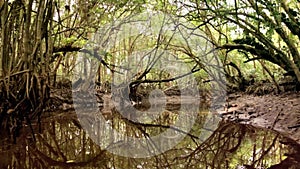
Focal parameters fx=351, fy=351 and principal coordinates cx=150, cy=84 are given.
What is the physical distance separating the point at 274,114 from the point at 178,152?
2.88m

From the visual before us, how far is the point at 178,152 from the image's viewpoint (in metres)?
4.49

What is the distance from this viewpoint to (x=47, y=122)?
7.40m

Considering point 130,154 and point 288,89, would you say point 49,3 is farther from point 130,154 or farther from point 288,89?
point 288,89

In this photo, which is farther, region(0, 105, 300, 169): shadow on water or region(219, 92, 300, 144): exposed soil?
region(219, 92, 300, 144): exposed soil

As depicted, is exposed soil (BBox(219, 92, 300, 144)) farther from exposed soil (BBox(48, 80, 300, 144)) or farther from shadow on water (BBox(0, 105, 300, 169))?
shadow on water (BBox(0, 105, 300, 169))

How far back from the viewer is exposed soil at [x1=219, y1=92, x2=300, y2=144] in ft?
18.1

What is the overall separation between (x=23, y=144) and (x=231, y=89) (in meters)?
8.48

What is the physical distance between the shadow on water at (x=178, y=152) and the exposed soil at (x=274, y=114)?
0.24 m

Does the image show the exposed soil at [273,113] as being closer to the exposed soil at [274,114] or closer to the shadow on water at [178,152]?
the exposed soil at [274,114]

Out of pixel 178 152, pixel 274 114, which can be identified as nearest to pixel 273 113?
pixel 274 114

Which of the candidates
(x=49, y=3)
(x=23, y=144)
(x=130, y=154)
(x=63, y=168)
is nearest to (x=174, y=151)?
(x=130, y=154)

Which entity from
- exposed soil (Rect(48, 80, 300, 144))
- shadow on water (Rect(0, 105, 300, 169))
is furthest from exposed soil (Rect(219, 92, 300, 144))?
shadow on water (Rect(0, 105, 300, 169))

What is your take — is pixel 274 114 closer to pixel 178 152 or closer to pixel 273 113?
pixel 273 113

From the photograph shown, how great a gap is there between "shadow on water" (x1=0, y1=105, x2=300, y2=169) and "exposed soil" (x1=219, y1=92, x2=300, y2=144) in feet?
0.78
